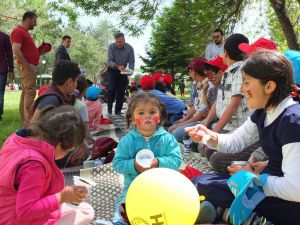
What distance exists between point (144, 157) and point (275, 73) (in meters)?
1.06


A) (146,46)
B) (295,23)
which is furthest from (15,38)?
(146,46)

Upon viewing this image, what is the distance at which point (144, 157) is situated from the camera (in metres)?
2.76

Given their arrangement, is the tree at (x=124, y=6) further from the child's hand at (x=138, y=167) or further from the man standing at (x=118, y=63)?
the child's hand at (x=138, y=167)

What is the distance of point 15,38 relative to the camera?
641 cm

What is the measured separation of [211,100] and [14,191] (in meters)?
3.65

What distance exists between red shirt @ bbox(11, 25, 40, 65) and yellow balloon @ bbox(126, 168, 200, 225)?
4.96 metres

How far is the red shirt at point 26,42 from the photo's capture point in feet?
21.1

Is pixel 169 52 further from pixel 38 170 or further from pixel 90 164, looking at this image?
pixel 38 170

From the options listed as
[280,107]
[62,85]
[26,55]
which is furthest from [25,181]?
[26,55]

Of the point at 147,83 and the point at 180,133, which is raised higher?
the point at 147,83

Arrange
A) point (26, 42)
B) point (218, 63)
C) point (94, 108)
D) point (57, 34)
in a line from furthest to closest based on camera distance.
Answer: point (57, 34) < point (26, 42) < point (94, 108) < point (218, 63)

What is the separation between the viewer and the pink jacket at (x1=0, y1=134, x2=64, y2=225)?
1.86 metres

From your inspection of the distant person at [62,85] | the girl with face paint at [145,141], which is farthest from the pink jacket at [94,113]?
the girl with face paint at [145,141]

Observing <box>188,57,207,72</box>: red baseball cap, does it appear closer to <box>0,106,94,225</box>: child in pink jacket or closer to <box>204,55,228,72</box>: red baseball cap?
<box>204,55,228,72</box>: red baseball cap
